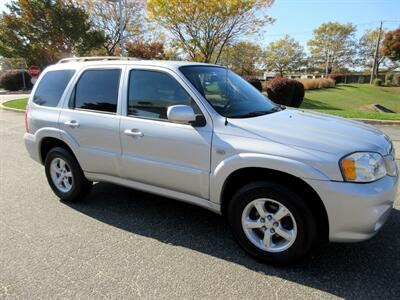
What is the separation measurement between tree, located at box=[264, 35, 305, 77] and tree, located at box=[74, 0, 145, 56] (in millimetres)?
41679

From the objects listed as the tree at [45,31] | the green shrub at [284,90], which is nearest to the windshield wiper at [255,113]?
the green shrub at [284,90]

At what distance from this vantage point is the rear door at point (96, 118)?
3.88 meters

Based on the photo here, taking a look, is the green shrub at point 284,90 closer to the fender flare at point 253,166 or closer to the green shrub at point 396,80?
the fender flare at point 253,166

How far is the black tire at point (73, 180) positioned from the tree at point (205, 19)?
21883 millimetres

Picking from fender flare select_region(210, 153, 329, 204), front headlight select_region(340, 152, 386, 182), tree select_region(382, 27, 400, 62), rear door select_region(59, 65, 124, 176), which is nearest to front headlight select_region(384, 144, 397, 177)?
front headlight select_region(340, 152, 386, 182)

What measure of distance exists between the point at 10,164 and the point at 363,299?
621 cm

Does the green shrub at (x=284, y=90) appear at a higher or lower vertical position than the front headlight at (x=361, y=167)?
lower

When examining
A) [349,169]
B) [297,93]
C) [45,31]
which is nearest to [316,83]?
[297,93]

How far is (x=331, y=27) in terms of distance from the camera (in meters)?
73.2

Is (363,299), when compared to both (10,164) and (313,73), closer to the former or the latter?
(10,164)

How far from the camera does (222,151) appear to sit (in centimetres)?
312

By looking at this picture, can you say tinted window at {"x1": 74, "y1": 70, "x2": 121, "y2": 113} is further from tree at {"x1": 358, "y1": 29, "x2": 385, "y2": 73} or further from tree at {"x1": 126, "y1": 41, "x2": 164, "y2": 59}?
tree at {"x1": 358, "y1": 29, "x2": 385, "y2": 73}

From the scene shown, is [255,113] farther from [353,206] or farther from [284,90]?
[284,90]

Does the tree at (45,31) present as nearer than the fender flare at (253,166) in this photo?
No
